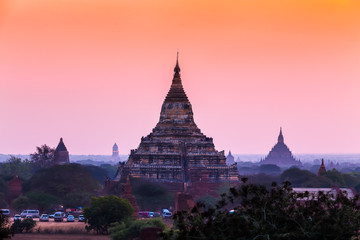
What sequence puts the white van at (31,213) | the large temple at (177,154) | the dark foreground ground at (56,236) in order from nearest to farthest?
the dark foreground ground at (56,236) < the white van at (31,213) < the large temple at (177,154)

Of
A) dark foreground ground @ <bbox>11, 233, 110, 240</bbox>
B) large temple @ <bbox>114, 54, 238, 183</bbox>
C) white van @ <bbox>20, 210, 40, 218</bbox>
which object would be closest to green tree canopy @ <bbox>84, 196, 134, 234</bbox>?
dark foreground ground @ <bbox>11, 233, 110, 240</bbox>

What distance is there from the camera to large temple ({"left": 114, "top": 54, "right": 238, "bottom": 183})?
321ft

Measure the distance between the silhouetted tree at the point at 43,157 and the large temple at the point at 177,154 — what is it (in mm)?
43917

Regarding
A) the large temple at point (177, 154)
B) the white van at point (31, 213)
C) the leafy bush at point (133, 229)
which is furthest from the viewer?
the large temple at point (177, 154)

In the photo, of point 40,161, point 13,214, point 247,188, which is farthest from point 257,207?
point 40,161

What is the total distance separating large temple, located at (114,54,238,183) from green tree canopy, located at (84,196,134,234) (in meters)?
28.9

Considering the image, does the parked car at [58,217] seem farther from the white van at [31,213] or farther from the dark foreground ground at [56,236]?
the dark foreground ground at [56,236]

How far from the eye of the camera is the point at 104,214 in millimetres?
65625

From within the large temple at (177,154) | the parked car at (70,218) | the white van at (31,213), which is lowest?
the parked car at (70,218)

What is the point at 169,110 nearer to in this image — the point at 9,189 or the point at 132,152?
the point at 132,152

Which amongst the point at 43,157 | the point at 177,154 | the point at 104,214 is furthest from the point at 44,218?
the point at 43,157

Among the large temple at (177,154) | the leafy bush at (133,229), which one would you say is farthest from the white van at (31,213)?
the leafy bush at (133,229)

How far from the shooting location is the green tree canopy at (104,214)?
65250 millimetres

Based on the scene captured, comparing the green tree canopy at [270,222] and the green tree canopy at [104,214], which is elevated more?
the green tree canopy at [104,214]
